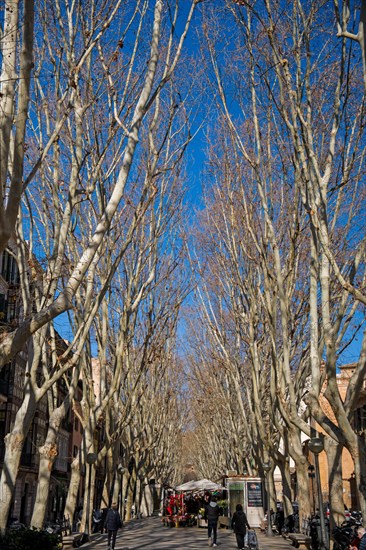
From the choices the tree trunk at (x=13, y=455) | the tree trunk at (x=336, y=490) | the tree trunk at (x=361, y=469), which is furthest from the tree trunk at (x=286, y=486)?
the tree trunk at (x=13, y=455)

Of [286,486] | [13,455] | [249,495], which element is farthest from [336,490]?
[249,495]

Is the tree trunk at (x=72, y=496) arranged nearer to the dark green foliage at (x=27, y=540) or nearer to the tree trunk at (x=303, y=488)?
the dark green foliage at (x=27, y=540)

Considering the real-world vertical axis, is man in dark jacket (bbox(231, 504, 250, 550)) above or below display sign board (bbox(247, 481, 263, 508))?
below

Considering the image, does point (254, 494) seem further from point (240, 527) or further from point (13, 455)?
point (13, 455)

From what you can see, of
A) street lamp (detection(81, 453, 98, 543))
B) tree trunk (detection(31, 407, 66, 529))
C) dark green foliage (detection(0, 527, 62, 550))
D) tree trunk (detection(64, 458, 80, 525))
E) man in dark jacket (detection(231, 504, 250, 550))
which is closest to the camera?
dark green foliage (detection(0, 527, 62, 550))

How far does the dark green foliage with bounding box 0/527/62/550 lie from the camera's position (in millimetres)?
12547

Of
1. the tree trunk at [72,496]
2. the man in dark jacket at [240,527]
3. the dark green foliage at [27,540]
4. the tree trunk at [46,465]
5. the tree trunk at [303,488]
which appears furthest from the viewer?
the tree trunk at [72,496]

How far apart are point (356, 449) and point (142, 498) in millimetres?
38825

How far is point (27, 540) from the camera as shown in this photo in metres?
13.1

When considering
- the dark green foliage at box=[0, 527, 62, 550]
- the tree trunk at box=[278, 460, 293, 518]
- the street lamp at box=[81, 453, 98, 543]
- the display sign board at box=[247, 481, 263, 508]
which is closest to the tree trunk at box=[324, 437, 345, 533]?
the dark green foliage at box=[0, 527, 62, 550]

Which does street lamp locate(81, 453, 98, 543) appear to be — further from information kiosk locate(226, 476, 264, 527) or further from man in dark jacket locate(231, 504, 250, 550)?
information kiosk locate(226, 476, 264, 527)

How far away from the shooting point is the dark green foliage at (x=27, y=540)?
41.2 ft

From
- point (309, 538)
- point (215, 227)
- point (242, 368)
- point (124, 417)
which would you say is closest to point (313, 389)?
point (309, 538)

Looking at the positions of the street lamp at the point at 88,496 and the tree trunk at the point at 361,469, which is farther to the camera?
the street lamp at the point at 88,496
